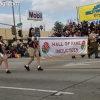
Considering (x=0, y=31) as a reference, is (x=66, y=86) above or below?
below

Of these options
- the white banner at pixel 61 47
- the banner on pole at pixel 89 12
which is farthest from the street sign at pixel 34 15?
the white banner at pixel 61 47

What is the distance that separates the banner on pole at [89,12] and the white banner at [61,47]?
11011mm

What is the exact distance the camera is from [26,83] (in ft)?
26.2

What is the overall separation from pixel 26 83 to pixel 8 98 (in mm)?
1887

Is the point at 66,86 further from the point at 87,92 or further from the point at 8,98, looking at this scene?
the point at 8,98

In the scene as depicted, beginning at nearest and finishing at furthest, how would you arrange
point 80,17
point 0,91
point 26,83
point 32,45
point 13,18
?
point 0,91 < point 26,83 < point 32,45 < point 80,17 < point 13,18

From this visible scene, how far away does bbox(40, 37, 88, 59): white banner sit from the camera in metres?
12.2

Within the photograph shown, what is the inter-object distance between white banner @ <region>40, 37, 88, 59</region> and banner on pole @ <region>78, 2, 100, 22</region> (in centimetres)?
1101

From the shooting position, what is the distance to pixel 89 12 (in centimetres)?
2564

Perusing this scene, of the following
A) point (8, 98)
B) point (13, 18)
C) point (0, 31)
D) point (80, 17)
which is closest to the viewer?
point (8, 98)

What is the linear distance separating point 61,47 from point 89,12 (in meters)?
13.5

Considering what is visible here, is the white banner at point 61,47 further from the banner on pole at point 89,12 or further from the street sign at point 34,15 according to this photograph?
the street sign at point 34,15

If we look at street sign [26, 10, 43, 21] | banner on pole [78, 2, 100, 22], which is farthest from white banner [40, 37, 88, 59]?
street sign [26, 10, 43, 21]

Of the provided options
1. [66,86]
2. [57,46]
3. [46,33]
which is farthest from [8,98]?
[46,33]
